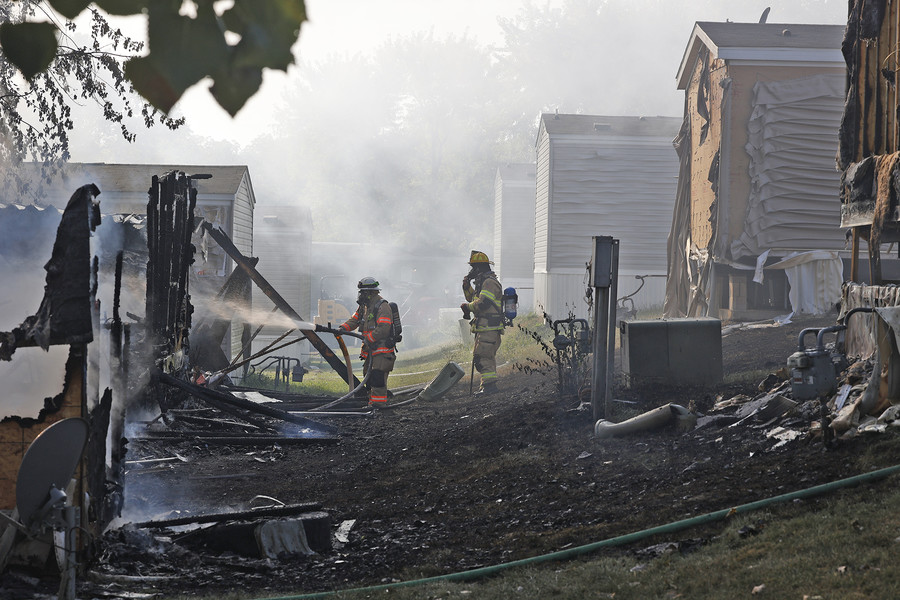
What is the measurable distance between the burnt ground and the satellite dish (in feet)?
3.65

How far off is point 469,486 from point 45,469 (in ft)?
13.1

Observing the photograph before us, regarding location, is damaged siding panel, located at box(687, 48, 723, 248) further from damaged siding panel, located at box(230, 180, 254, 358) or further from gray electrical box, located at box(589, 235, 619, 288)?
damaged siding panel, located at box(230, 180, 254, 358)

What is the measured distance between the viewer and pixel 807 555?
4.02 metres

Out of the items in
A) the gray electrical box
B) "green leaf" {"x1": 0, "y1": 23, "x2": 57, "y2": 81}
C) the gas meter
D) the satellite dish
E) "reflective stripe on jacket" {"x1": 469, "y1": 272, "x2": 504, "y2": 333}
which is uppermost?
"green leaf" {"x1": 0, "y1": 23, "x2": 57, "y2": 81}

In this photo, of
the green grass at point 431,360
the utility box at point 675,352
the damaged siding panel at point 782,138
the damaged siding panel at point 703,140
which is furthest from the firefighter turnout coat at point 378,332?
the damaged siding panel at point 703,140

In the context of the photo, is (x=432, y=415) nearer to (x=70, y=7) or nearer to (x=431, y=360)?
(x=70, y=7)

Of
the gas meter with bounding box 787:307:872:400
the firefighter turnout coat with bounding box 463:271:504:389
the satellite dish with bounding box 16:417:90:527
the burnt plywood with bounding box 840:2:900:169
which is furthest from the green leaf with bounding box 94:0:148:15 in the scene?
the firefighter turnout coat with bounding box 463:271:504:389

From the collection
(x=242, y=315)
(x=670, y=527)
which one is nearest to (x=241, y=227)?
(x=242, y=315)

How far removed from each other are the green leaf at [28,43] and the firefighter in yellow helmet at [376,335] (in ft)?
36.3

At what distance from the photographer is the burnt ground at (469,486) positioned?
508 cm

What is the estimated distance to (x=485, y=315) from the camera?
1339cm

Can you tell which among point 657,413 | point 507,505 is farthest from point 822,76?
point 507,505

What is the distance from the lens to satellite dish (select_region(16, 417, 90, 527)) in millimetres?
3625

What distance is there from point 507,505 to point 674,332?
151 inches
